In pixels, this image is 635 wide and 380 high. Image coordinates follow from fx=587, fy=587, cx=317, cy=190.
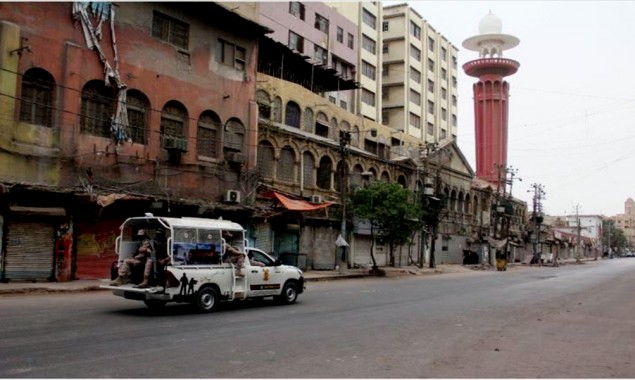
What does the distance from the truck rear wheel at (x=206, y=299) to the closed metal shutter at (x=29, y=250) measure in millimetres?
9774

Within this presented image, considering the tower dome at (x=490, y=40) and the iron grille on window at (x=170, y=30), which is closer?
the iron grille on window at (x=170, y=30)

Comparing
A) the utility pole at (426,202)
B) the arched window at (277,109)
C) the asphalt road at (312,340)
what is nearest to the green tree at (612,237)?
the utility pole at (426,202)

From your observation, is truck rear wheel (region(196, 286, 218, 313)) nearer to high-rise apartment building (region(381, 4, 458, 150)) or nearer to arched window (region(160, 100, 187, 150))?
arched window (region(160, 100, 187, 150))

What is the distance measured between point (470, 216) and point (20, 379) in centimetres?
5860

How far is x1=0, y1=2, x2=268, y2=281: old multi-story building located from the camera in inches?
818

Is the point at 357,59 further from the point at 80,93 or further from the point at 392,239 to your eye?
the point at 80,93

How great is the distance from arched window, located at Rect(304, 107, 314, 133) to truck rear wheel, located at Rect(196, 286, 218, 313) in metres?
28.1

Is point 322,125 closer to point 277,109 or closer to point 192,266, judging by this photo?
point 277,109

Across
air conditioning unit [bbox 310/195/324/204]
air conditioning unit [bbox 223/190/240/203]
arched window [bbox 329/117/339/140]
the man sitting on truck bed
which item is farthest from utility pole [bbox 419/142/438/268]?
the man sitting on truck bed

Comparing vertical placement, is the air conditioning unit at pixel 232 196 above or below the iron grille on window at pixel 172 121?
below

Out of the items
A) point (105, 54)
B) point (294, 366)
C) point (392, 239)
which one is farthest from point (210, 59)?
point (294, 366)

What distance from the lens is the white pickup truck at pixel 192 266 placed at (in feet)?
44.5

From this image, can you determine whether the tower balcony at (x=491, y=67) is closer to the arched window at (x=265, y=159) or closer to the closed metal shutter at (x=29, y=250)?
the arched window at (x=265, y=159)

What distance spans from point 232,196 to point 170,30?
8250 millimetres
